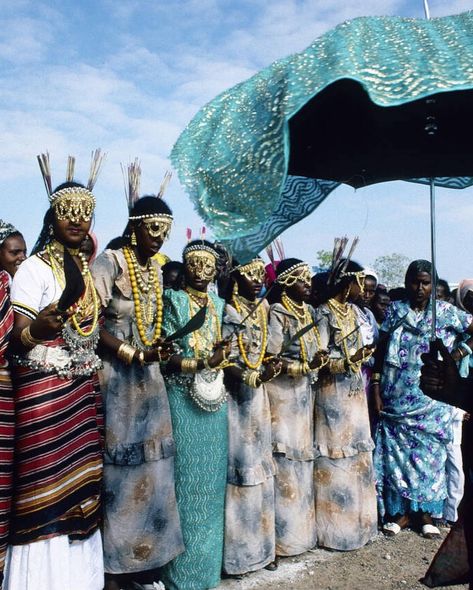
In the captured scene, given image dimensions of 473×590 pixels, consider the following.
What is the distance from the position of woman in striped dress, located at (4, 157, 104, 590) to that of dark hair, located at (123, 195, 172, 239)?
15.4 inches

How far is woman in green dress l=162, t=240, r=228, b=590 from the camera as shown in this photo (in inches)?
170

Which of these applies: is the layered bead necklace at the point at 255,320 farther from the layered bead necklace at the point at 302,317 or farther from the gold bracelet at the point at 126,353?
the gold bracelet at the point at 126,353

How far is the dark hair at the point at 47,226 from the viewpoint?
367 centimetres

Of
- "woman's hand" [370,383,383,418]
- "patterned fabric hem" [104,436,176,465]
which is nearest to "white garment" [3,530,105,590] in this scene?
"patterned fabric hem" [104,436,176,465]

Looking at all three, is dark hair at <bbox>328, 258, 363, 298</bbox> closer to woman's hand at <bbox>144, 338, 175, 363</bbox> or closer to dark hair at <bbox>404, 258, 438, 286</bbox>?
dark hair at <bbox>404, 258, 438, 286</bbox>

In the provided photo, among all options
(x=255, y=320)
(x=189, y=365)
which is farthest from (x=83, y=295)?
(x=255, y=320)

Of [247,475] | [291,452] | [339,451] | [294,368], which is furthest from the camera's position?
[339,451]

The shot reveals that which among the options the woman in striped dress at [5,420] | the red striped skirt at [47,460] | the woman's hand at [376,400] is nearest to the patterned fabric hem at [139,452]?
the red striped skirt at [47,460]

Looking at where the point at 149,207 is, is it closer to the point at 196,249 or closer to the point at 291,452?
the point at 196,249

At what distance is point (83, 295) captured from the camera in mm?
3684

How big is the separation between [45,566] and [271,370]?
1956mm

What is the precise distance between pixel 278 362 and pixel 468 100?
8.34ft

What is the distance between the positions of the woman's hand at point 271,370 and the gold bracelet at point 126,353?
1.12 meters

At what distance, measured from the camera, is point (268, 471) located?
4.79 meters
